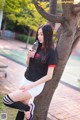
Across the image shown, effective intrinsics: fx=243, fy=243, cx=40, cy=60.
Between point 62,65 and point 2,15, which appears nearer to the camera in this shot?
point 62,65

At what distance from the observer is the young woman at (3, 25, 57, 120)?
325 cm

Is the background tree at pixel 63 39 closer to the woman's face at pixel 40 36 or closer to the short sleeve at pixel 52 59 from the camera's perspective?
the woman's face at pixel 40 36

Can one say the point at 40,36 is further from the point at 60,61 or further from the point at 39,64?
the point at 60,61

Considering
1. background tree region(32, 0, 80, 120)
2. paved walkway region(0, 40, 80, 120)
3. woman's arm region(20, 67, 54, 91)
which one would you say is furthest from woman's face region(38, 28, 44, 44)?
paved walkway region(0, 40, 80, 120)

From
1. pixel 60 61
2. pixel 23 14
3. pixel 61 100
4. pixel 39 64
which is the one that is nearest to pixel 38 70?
pixel 39 64

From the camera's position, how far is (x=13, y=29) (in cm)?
3250

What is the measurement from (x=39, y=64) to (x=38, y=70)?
0.28ft

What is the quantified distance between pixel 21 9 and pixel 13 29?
752 centimetres

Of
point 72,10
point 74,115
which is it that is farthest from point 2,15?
point 72,10

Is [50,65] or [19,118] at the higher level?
[50,65]

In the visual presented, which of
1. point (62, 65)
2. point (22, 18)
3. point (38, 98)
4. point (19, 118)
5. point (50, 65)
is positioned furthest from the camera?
point (22, 18)

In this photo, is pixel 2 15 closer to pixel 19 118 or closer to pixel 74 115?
pixel 74 115

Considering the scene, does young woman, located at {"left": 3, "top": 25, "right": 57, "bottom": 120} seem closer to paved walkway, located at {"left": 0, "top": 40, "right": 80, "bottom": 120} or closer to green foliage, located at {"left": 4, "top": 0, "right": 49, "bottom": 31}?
paved walkway, located at {"left": 0, "top": 40, "right": 80, "bottom": 120}

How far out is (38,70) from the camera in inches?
131
